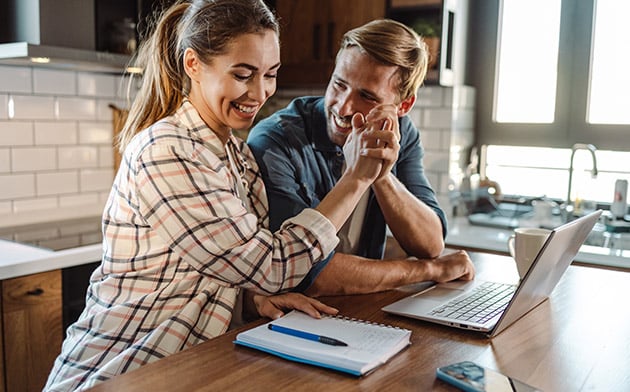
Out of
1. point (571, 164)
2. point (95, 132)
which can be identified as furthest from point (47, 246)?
point (571, 164)

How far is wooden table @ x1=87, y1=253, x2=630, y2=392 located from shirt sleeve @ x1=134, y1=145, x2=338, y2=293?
0.11 metres

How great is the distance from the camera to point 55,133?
260cm

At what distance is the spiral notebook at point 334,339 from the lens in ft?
3.12

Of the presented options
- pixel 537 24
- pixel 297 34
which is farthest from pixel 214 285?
pixel 537 24

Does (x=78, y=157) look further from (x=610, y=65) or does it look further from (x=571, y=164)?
(x=610, y=65)

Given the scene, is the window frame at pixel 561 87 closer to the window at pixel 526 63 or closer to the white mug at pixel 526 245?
the window at pixel 526 63

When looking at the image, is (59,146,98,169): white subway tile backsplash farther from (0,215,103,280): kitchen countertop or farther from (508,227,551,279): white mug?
(508,227,551,279): white mug

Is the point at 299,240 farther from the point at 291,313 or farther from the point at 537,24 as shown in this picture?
the point at 537,24

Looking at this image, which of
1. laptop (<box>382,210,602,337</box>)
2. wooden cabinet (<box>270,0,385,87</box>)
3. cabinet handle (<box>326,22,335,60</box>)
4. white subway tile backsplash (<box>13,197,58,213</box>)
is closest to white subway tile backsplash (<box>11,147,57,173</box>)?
white subway tile backsplash (<box>13,197,58,213</box>)

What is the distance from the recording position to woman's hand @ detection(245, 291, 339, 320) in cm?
121

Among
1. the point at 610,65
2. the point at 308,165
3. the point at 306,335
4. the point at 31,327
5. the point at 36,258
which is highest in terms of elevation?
the point at 610,65

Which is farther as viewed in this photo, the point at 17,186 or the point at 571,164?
the point at 571,164

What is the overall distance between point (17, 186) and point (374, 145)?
1.71 metres

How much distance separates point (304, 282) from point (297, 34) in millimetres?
2086
